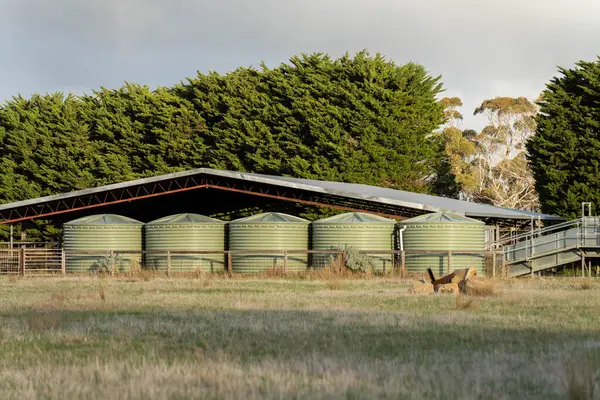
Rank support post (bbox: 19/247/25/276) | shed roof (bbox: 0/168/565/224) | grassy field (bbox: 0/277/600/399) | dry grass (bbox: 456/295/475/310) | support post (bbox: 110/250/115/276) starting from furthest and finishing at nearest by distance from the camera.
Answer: shed roof (bbox: 0/168/565/224), support post (bbox: 110/250/115/276), support post (bbox: 19/247/25/276), dry grass (bbox: 456/295/475/310), grassy field (bbox: 0/277/600/399)

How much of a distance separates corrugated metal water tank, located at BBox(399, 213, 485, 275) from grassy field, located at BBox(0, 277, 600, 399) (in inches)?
661

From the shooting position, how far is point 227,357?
1225 centimetres

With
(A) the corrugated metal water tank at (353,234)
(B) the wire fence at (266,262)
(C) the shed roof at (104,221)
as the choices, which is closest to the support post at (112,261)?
(B) the wire fence at (266,262)

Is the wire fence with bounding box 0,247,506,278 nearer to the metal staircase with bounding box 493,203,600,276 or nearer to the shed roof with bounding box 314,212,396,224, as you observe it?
the metal staircase with bounding box 493,203,600,276

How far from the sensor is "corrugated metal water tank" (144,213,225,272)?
4388 centimetres

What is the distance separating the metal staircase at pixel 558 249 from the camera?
40.9 meters

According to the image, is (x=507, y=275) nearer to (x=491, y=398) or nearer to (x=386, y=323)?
(x=386, y=323)

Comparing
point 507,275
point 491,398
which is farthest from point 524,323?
point 507,275

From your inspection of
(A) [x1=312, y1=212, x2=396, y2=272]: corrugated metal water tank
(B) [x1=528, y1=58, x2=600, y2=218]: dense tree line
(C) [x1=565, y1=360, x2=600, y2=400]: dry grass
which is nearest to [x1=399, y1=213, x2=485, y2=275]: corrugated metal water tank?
(A) [x1=312, y1=212, x2=396, y2=272]: corrugated metal water tank

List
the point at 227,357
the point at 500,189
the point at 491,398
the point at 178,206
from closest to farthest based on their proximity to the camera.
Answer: the point at 491,398 < the point at 227,357 < the point at 178,206 < the point at 500,189

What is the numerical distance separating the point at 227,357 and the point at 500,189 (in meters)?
68.4

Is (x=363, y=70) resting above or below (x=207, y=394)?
above

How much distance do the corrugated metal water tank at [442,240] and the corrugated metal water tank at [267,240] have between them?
467cm

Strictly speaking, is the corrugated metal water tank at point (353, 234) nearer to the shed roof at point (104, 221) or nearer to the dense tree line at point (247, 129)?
the shed roof at point (104, 221)
